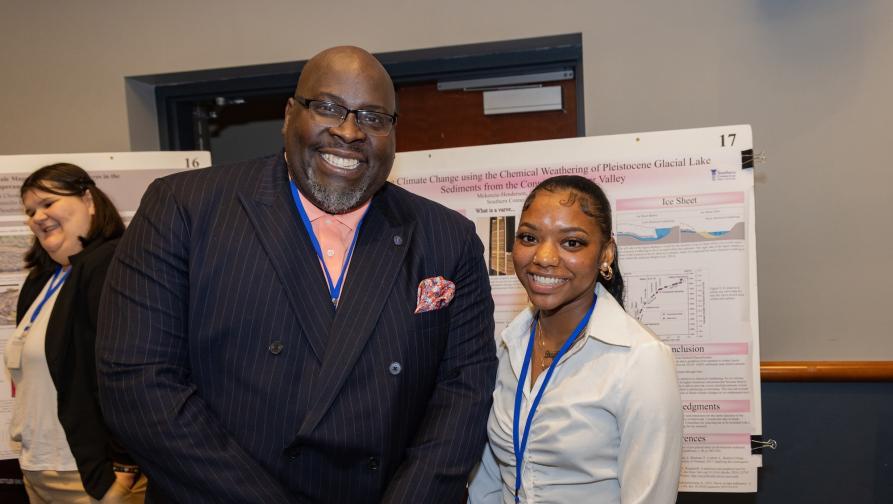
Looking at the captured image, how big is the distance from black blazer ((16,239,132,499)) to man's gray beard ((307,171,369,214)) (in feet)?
3.94

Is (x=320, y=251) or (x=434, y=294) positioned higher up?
(x=320, y=251)

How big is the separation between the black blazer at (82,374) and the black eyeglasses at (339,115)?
1.28 m

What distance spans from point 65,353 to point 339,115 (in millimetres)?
1524

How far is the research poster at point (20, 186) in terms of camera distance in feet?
9.62

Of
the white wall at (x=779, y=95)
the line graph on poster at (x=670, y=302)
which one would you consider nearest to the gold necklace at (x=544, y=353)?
the line graph on poster at (x=670, y=302)

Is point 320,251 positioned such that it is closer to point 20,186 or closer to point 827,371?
point 20,186

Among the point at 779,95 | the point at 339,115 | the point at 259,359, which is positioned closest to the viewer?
the point at 259,359

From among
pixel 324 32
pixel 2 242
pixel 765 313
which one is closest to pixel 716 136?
pixel 765 313

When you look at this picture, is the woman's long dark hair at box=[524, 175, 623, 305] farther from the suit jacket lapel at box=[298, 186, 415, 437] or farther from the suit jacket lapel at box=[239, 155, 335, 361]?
the suit jacket lapel at box=[239, 155, 335, 361]

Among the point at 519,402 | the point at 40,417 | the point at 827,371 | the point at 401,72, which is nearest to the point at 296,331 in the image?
the point at 519,402

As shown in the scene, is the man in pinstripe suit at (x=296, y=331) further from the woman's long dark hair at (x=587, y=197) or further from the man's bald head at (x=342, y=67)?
the woman's long dark hair at (x=587, y=197)

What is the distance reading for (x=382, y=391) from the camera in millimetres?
1549

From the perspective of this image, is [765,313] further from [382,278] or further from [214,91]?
[214,91]

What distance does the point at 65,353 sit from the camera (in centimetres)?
241
